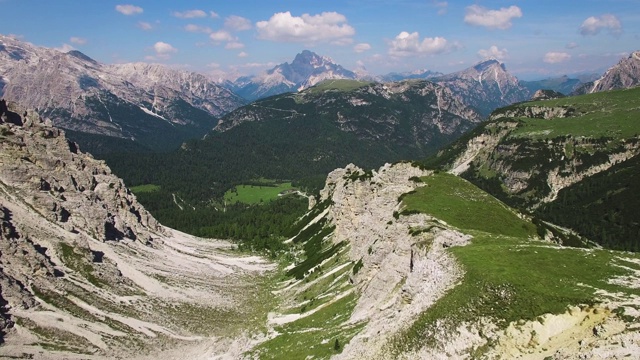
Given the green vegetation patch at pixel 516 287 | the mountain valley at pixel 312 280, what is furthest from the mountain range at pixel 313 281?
the mountain valley at pixel 312 280

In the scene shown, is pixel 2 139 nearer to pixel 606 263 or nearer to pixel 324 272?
pixel 324 272

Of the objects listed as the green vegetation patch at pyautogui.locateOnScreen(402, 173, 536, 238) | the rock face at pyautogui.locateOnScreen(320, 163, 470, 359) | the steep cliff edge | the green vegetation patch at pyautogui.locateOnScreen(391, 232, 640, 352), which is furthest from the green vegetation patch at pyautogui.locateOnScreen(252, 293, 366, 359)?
the green vegetation patch at pyautogui.locateOnScreen(402, 173, 536, 238)

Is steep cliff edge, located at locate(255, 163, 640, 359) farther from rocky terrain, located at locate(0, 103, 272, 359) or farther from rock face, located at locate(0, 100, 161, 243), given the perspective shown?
rock face, located at locate(0, 100, 161, 243)

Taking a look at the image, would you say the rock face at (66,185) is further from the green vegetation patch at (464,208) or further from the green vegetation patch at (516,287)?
the green vegetation patch at (516,287)

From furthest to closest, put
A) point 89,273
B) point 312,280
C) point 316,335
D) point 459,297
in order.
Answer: point 312,280, point 89,273, point 316,335, point 459,297

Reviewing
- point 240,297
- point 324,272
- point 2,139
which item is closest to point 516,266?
point 324,272

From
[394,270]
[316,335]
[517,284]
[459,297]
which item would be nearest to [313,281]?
[316,335]

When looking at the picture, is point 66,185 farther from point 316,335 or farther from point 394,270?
point 394,270
